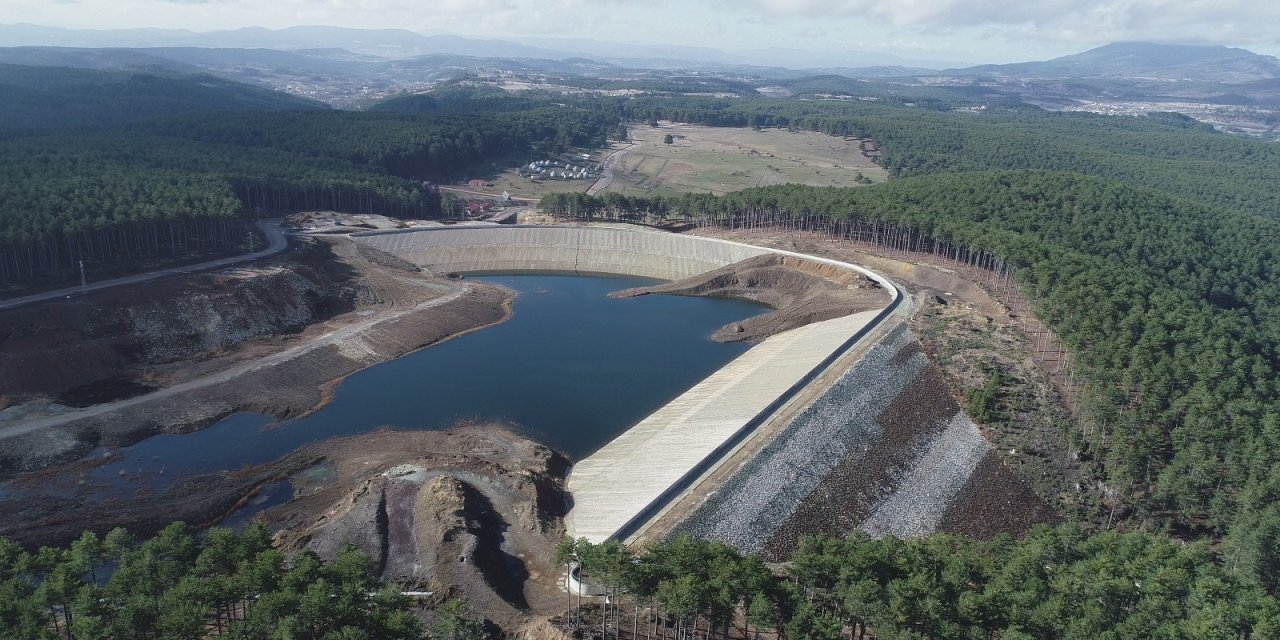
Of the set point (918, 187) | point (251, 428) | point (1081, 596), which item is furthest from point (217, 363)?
point (918, 187)

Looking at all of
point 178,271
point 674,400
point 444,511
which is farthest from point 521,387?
point 178,271

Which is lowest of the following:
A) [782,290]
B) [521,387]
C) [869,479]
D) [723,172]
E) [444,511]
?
[521,387]

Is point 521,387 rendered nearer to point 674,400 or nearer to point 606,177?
Result: point 674,400

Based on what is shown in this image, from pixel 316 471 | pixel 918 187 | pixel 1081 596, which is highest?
pixel 918 187

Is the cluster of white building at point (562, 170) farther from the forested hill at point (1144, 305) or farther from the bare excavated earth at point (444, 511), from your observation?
the bare excavated earth at point (444, 511)

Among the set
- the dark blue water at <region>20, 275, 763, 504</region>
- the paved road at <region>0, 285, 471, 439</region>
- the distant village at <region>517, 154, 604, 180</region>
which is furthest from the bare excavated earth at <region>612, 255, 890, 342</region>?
the distant village at <region>517, 154, 604, 180</region>

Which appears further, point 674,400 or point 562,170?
point 562,170

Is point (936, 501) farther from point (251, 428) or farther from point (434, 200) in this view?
point (434, 200)

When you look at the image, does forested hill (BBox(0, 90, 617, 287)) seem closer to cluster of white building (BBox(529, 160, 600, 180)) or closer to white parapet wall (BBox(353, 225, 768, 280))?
cluster of white building (BBox(529, 160, 600, 180))
